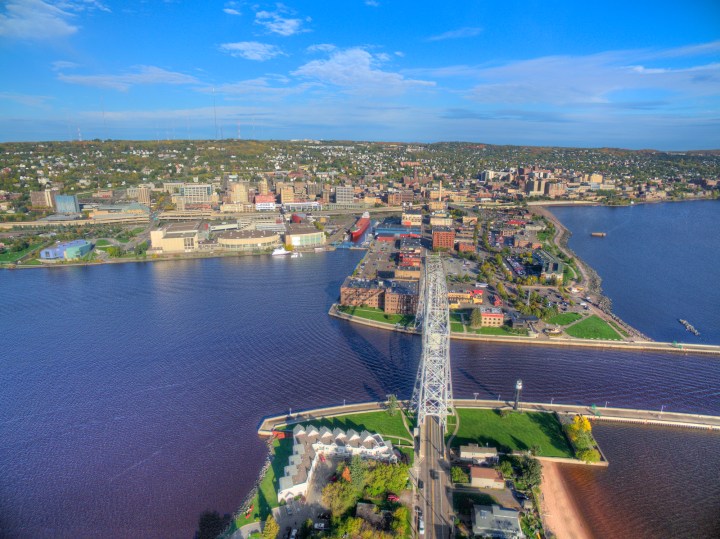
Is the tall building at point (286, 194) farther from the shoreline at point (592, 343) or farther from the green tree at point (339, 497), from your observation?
the green tree at point (339, 497)

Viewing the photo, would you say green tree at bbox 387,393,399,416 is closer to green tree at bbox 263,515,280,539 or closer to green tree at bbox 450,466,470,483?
green tree at bbox 450,466,470,483

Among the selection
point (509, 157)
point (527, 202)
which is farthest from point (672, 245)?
point (509, 157)

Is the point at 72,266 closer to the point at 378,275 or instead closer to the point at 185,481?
the point at 378,275

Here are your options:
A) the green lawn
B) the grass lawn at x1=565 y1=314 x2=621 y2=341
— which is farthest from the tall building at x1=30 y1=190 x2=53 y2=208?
the grass lawn at x1=565 y1=314 x2=621 y2=341

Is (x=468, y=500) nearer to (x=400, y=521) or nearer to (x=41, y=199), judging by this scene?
(x=400, y=521)

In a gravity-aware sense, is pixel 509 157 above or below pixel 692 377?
above

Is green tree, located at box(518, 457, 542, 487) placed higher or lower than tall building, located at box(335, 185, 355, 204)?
lower

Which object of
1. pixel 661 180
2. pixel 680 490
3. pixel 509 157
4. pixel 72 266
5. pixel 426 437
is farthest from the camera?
pixel 509 157
